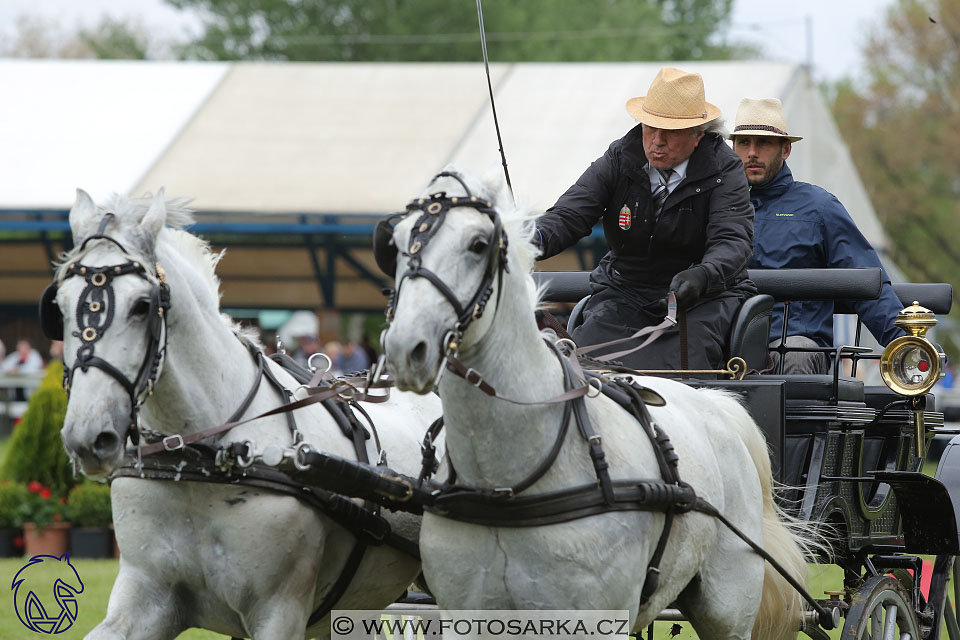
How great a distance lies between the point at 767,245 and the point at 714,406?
5.96ft

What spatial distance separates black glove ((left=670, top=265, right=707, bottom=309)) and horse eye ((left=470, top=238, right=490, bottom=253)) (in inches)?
50.2

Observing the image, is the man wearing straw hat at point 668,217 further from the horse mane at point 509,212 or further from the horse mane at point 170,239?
the horse mane at point 170,239

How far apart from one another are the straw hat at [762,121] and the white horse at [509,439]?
2386mm

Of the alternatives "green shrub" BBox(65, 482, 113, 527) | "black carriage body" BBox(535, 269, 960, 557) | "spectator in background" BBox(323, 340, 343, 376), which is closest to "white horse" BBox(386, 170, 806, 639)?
"black carriage body" BBox(535, 269, 960, 557)

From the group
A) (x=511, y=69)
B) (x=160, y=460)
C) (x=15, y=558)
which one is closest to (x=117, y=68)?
(x=511, y=69)

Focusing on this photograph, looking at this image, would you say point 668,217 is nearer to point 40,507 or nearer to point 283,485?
point 283,485

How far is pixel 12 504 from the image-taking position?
9352 mm

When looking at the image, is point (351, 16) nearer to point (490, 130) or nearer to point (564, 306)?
point (490, 130)

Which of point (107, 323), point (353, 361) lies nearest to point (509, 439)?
point (107, 323)

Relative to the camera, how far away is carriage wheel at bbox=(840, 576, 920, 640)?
4.28m

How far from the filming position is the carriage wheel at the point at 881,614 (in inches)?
169

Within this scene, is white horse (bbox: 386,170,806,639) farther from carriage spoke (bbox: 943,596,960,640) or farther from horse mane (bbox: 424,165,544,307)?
carriage spoke (bbox: 943,596,960,640)

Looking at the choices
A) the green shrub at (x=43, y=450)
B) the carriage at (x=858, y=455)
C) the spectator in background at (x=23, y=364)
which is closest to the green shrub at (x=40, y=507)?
the green shrub at (x=43, y=450)

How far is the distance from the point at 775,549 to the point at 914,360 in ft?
3.71
